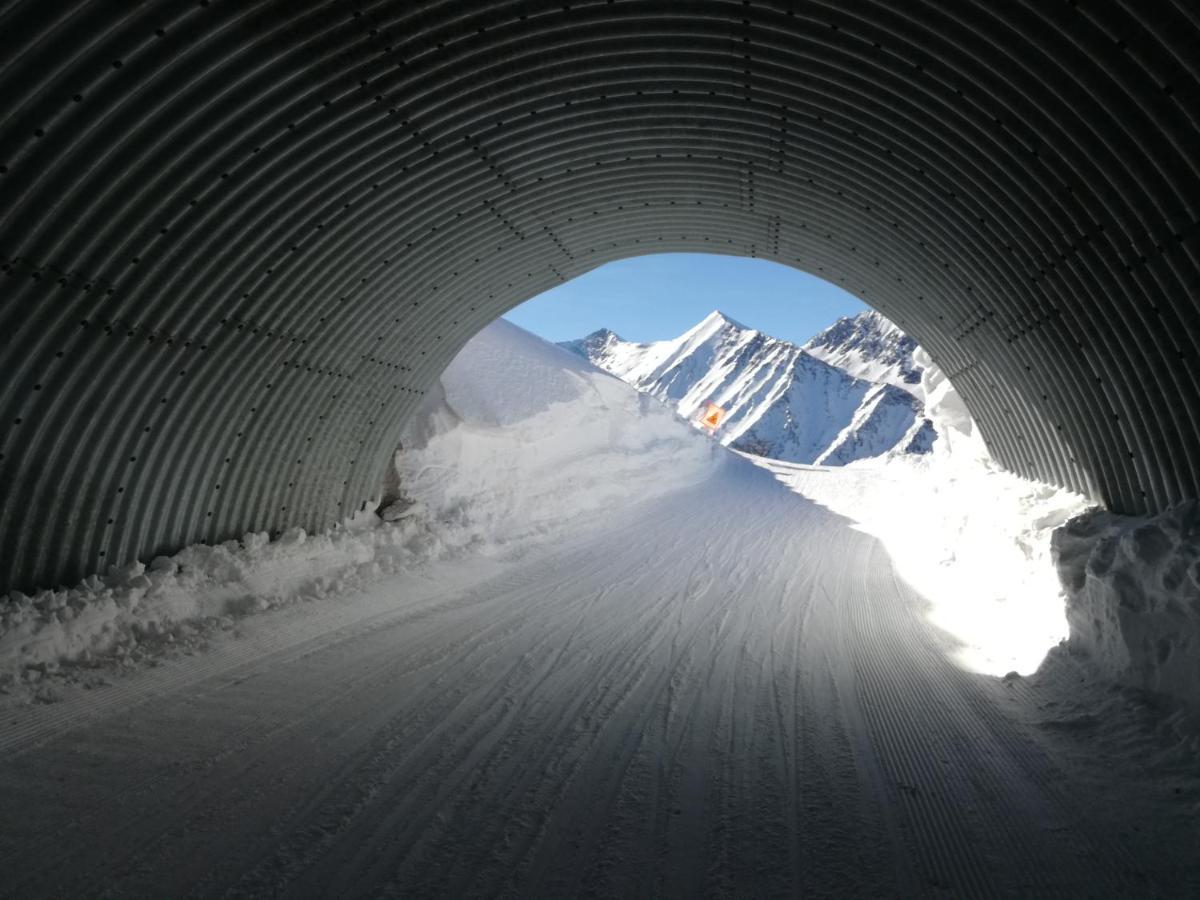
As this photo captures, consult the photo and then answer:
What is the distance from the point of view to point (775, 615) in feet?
27.9

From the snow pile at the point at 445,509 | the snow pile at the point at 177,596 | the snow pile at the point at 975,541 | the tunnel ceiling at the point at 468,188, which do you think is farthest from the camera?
the snow pile at the point at 975,541

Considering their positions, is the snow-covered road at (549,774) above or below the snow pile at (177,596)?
below

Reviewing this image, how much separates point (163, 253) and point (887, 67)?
18.9ft

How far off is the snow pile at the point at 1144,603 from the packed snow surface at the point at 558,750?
253 millimetres

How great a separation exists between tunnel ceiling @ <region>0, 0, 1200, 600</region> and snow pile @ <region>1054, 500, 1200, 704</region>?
54 centimetres

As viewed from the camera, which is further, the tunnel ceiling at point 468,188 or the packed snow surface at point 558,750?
the tunnel ceiling at point 468,188

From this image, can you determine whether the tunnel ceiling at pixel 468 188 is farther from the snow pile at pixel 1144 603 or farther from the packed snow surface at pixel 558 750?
the packed snow surface at pixel 558 750

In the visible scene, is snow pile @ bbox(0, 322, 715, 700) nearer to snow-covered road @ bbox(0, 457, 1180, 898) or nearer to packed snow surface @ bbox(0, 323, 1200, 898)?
packed snow surface @ bbox(0, 323, 1200, 898)

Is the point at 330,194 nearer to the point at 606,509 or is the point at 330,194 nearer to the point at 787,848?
the point at 787,848

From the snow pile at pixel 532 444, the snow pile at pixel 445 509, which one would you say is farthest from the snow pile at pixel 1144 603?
the snow pile at pixel 532 444

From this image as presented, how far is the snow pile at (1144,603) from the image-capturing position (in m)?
4.82

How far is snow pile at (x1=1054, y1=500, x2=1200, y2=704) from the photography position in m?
4.82

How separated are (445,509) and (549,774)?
829 centimetres

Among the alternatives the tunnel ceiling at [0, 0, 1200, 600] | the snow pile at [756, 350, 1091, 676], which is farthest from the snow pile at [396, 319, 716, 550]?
the snow pile at [756, 350, 1091, 676]
